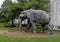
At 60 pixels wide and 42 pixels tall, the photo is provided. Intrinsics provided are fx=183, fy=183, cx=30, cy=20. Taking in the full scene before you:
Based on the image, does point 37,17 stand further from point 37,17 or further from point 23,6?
point 23,6

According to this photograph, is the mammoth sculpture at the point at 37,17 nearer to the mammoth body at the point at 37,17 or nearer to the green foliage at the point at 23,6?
the mammoth body at the point at 37,17

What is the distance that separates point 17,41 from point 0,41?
3.57ft

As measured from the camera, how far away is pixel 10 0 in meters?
31.2

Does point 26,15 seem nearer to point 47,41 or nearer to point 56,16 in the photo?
point 47,41

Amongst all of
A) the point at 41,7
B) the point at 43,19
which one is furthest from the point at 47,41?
the point at 41,7

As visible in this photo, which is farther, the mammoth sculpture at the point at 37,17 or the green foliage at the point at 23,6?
the green foliage at the point at 23,6

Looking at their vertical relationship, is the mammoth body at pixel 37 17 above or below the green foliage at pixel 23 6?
below

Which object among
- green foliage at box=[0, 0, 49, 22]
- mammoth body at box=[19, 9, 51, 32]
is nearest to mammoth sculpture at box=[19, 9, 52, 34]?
mammoth body at box=[19, 9, 51, 32]

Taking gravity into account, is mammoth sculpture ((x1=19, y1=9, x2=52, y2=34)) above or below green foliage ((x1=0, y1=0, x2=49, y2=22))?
below

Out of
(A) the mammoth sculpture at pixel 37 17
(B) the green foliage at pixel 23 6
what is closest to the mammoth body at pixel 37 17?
(A) the mammoth sculpture at pixel 37 17

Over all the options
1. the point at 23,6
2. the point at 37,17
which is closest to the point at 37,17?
the point at 37,17

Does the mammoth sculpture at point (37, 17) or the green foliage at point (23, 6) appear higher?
the green foliage at point (23, 6)

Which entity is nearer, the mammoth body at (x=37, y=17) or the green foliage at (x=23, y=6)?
the mammoth body at (x=37, y=17)

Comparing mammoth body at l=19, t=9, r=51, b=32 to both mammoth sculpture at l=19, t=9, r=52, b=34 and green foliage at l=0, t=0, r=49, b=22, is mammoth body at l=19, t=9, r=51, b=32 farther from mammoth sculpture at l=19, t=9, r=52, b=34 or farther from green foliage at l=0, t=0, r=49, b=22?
green foliage at l=0, t=0, r=49, b=22
